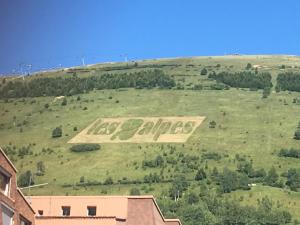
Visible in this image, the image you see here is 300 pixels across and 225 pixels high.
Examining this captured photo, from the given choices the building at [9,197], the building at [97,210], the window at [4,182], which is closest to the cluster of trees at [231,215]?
the building at [97,210]

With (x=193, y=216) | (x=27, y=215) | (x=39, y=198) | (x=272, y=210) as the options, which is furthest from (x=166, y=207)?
(x=27, y=215)

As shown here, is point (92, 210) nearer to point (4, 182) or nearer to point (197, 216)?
point (4, 182)

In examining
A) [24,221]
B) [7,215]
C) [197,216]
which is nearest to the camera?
[7,215]

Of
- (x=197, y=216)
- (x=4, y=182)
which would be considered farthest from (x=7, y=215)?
(x=197, y=216)

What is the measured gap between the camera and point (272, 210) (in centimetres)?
19600

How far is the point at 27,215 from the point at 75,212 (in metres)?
24.7

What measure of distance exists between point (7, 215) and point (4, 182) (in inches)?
82.1

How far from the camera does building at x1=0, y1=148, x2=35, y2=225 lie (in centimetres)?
5306

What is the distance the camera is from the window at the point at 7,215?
174ft

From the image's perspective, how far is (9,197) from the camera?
178 feet

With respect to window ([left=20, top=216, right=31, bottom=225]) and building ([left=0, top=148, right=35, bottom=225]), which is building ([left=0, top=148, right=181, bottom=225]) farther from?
building ([left=0, top=148, right=35, bottom=225])

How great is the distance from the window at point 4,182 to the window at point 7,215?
1.04 m

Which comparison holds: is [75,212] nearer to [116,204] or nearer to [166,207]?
[116,204]

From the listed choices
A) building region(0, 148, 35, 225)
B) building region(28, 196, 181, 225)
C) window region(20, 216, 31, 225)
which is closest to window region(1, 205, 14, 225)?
building region(0, 148, 35, 225)
